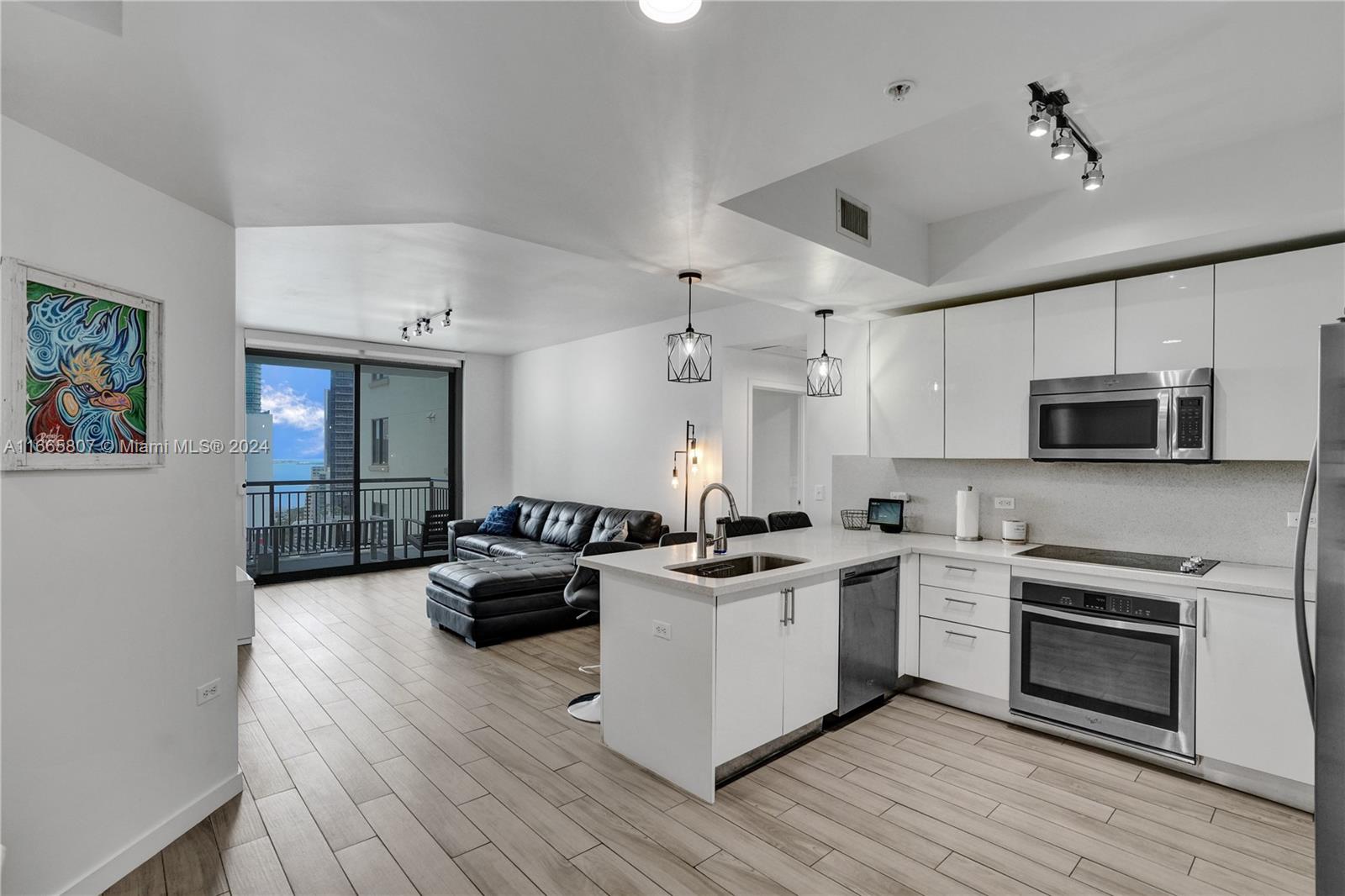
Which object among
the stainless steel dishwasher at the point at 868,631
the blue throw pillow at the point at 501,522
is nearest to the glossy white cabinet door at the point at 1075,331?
the stainless steel dishwasher at the point at 868,631

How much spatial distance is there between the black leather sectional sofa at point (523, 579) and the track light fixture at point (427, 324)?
2.30 meters

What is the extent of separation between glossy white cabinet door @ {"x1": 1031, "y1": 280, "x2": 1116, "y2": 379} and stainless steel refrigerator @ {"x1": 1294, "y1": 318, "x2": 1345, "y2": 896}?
206 centimetres

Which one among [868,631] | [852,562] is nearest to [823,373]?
[852,562]

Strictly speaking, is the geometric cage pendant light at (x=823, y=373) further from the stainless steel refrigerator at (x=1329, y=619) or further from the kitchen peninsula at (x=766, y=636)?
the stainless steel refrigerator at (x=1329, y=619)

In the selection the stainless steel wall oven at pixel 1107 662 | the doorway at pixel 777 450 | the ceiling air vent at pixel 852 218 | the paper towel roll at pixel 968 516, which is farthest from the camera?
the doorway at pixel 777 450

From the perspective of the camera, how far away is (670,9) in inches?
56.4

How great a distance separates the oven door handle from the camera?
2.88 metres

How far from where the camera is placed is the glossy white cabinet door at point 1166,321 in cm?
302

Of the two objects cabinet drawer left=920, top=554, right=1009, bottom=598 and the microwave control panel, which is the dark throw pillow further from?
the microwave control panel

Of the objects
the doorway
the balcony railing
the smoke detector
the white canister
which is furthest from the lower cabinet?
the balcony railing

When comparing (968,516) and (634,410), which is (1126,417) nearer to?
(968,516)

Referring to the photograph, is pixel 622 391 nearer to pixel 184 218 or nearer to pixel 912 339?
pixel 912 339

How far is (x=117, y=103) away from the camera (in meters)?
1.76

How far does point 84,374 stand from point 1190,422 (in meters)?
4.43
